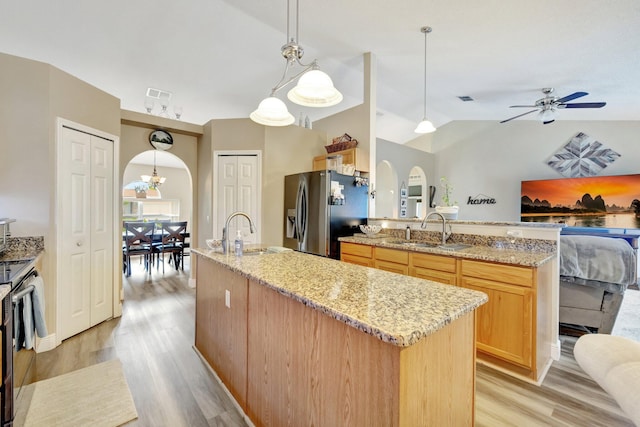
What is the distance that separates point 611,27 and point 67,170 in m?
5.39

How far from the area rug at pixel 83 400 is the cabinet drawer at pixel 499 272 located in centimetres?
260

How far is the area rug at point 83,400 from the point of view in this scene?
1.73 m

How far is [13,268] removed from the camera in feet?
6.21

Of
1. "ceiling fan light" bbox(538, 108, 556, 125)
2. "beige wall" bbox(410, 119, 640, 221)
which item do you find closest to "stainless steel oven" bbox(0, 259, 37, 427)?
"ceiling fan light" bbox(538, 108, 556, 125)

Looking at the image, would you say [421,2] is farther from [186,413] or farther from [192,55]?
[186,413]

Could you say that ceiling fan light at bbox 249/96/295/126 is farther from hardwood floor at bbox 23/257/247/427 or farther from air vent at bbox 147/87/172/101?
air vent at bbox 147/87/172/101

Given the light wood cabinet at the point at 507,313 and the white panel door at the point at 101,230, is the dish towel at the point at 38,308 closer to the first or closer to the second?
the white panel door at the point at 101,230

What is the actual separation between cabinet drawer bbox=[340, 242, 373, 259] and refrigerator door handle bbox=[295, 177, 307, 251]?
655 mm

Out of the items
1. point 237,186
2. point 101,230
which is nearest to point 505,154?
point 237,186

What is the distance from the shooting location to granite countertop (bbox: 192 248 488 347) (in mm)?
880

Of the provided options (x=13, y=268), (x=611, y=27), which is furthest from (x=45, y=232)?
(x=611, y=27)

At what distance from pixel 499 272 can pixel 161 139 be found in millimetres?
4711

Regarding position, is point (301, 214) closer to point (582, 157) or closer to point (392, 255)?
point (392, 255)

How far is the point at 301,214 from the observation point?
3.95m
